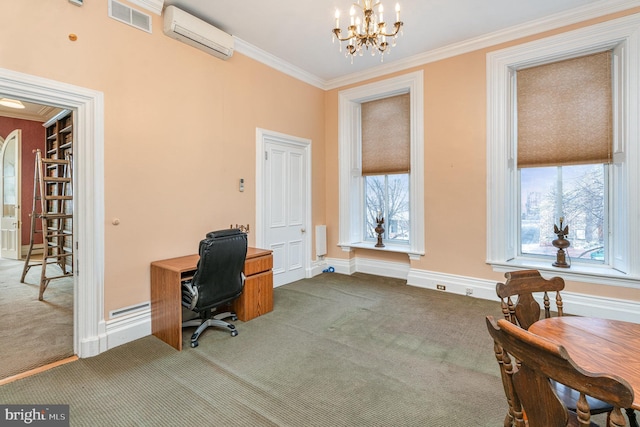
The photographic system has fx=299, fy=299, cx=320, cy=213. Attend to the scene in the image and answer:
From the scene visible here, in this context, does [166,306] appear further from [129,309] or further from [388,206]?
[388,206]

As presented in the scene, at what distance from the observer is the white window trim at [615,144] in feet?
10.1

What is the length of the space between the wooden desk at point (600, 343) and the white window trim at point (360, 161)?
2876 mm

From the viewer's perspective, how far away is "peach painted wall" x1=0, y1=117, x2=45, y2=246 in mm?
6301

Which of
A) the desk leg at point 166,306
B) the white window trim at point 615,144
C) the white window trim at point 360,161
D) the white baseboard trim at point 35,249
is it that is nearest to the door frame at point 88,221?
the desk leg at point 166,306

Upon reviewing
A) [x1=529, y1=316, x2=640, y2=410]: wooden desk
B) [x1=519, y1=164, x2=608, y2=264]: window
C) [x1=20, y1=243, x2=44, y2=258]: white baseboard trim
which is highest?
[x1=519, y1=164, x2=608, y2=264]: window

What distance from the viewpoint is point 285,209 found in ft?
15.3

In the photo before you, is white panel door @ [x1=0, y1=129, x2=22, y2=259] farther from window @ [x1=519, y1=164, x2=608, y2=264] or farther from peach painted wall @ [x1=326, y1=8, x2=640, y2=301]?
window @ [x1=519, y1=164, x2=608, y2=264]

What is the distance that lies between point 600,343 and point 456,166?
10.2 ft

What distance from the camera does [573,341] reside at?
55.3 inches

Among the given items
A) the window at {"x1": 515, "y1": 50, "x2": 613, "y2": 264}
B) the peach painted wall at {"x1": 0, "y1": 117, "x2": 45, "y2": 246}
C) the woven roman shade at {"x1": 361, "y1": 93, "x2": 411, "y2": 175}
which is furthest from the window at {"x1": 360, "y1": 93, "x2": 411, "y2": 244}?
the peach painted wall at {"x1": 0, "y1": 117, "x2": 45, "y2": 246}

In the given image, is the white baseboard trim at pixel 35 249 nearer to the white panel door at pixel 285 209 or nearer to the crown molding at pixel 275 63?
the white panel door at pixel 285 209

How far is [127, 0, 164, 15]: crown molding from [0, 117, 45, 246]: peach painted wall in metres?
5.60

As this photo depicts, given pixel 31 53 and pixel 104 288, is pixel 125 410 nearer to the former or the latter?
pixel 104 288

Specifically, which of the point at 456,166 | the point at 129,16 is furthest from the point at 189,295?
the point at 456,166
